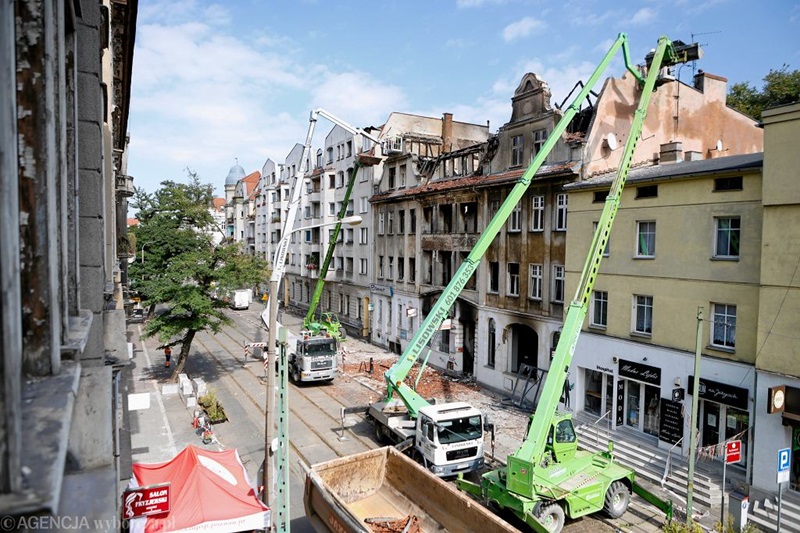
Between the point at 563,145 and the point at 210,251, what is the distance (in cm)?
1908

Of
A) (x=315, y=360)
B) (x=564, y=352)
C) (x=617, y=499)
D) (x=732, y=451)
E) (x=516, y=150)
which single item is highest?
(x=516, y=150)

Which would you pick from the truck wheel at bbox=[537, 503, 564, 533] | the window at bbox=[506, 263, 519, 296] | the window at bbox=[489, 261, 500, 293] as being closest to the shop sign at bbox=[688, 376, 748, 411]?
the truck wheel at bbox=[537, 503, 564, 533]

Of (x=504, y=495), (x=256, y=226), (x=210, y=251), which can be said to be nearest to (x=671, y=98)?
(x=504, y=495)

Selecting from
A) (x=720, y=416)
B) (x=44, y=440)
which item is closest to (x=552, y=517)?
(x=720, y=416)

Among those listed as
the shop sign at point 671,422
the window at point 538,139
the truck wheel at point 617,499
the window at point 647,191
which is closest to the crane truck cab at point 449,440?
Answer: the truck wheel at point 617,499

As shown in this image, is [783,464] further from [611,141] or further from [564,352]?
[611,141]

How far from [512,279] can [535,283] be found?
1751 mm

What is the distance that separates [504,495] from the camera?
14172mm

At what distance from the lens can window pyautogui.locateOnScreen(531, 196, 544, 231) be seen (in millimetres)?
26750

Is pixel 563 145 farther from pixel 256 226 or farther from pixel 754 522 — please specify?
pixel 256 226

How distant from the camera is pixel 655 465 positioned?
18.6m

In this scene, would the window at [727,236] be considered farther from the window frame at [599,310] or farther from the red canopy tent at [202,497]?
the red canopy tent at [202,497]

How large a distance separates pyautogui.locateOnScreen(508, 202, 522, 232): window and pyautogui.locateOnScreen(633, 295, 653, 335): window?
8266 millimetres

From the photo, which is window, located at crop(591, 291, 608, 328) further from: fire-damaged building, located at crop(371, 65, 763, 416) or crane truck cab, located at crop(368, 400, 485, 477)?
crane truck cab, located at crop(368, 400, 485, 477)
